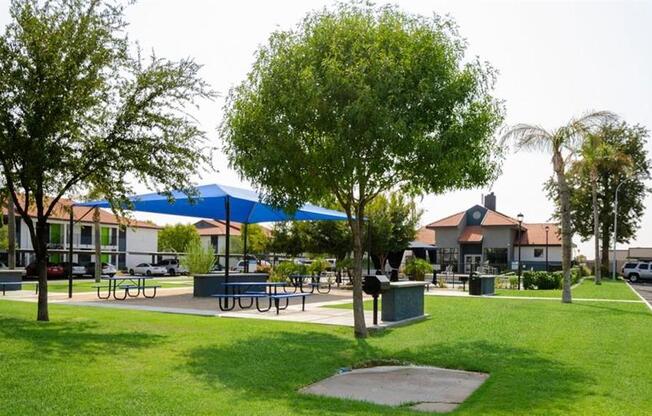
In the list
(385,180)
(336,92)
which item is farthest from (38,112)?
(385,180)

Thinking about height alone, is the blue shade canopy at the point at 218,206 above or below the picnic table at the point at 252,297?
above

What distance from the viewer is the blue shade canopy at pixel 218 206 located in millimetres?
18391

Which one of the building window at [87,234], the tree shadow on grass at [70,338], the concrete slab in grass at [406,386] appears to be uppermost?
the building window at [87,234]

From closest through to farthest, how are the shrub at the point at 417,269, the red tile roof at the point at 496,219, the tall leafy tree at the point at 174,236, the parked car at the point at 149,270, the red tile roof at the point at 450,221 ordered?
the shrub at the point at 417,269 → the parked car at the point at 149,270 → the red tile roof at the point at 496,219 → the red tile roof at the point at 450,221 → the tall leafy tree at the point at 174,236

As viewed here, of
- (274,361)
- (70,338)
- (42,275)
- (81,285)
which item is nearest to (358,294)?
(274,361)

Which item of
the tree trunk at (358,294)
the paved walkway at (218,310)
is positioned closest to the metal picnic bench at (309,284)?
the paved walkway at (218,310)

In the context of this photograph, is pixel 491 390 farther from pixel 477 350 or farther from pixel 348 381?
pixel 477 350

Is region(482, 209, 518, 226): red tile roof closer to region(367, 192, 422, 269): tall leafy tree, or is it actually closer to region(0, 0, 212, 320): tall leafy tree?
region(367, 192, 422, 269): tall leafy tree

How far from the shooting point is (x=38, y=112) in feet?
39.5

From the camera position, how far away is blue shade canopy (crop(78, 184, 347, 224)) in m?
18.4

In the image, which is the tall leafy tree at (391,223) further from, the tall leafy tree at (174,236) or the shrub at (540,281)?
the tall leafy tree at (174,236)

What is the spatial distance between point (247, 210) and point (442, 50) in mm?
13511

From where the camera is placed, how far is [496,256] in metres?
54.7

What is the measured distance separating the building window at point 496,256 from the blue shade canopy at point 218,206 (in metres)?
33.3
